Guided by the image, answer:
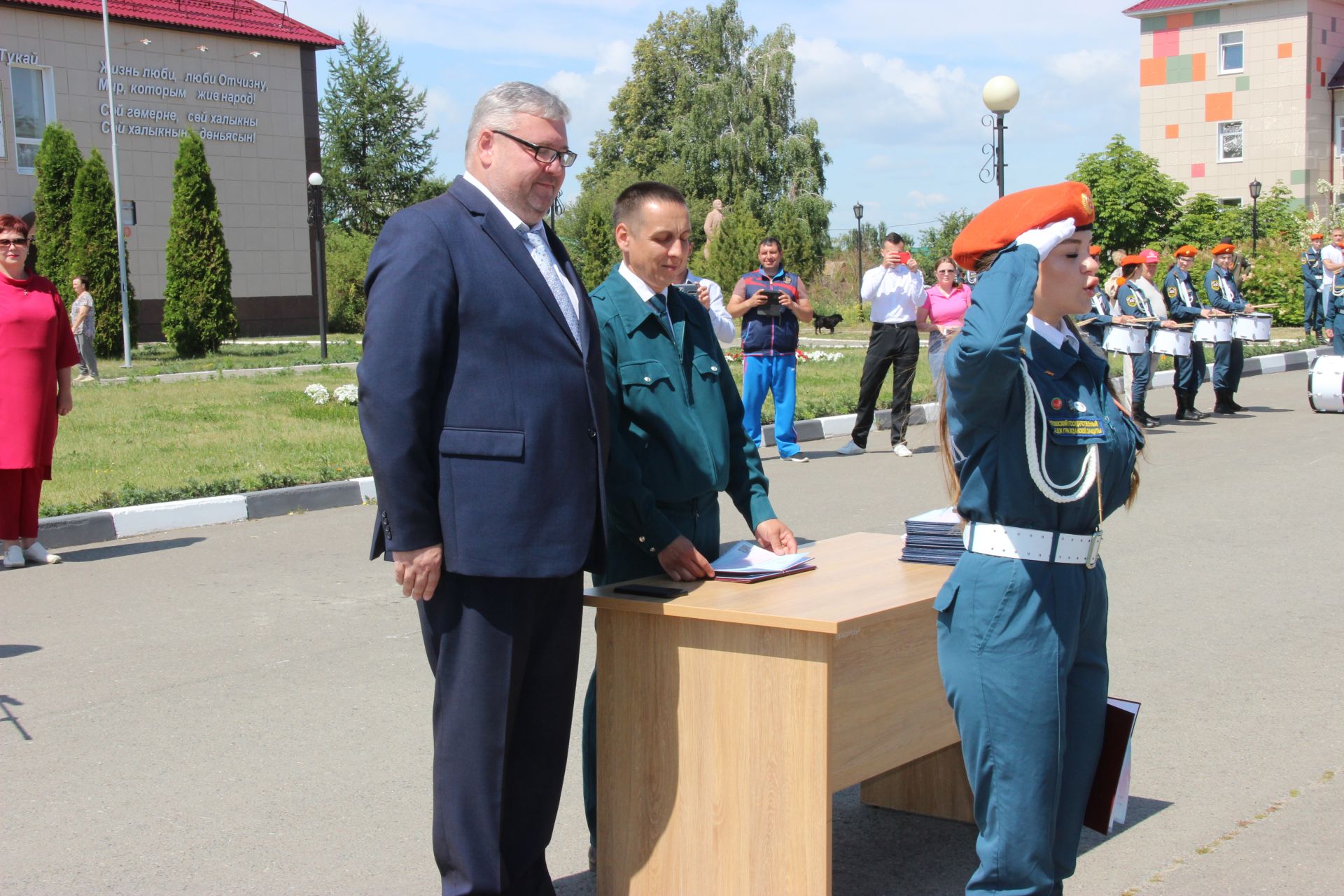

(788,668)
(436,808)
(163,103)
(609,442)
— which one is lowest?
(436,808)

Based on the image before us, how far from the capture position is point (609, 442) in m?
3.30

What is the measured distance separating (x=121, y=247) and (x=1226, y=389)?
1873 cm

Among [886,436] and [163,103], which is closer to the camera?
[886,436]

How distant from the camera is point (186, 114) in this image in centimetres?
3158

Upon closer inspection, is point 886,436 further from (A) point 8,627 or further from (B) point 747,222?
(B) point 747,222

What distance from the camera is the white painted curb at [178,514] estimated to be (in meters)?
9.04

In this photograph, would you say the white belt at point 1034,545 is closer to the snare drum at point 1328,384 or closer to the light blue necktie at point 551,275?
the light blue necktie at point 551,275

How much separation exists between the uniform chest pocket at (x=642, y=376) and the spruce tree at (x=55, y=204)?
2481 cm

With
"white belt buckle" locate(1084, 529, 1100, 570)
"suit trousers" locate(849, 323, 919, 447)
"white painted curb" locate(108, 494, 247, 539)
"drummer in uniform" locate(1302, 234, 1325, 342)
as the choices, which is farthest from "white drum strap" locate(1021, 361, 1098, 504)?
"drummer in uniform" locate(1302, 234, 1325, 342)

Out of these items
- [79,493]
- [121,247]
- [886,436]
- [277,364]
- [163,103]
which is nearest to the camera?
[79,493]

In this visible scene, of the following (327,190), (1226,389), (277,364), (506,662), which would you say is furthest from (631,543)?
(327,190)

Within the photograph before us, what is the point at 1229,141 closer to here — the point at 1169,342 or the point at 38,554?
the point at 1169,342

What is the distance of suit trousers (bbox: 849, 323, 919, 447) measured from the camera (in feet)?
39.4

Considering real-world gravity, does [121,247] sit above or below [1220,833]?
above
